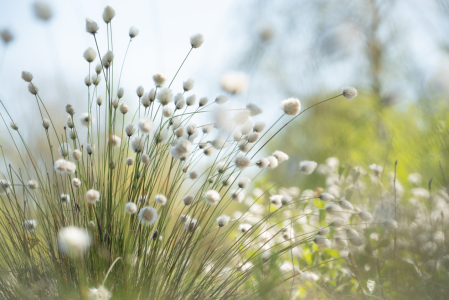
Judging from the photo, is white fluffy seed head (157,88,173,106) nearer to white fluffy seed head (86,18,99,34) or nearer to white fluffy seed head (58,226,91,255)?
white fluffy seed head (86,18,99,34)

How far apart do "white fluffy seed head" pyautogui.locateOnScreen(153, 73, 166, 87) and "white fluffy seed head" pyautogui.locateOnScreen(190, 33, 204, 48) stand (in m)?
0.11

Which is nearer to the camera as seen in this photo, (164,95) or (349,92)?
(349,92)

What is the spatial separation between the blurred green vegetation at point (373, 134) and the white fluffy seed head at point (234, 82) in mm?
131

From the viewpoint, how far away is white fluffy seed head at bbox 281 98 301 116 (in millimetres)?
615

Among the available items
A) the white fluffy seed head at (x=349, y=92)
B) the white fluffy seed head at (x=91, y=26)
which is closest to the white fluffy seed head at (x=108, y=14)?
the white fluffy seed head at (x=91, y=26)

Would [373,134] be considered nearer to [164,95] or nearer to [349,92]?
[349,92]

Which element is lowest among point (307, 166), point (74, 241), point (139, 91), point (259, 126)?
point (74, 241)

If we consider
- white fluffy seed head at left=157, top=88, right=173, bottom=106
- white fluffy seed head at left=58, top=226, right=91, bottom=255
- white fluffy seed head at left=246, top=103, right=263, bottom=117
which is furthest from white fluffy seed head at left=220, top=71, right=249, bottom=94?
white fluffy seed head at left=58, top=226, right=91, bottom=255

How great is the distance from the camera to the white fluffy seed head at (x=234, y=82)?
2.04 ft

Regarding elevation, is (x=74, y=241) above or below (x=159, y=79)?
below

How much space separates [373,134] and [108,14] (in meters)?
0.60

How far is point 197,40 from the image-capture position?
72cm

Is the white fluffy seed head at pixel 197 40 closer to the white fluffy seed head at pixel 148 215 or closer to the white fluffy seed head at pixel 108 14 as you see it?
the white fluffy seed head at pixel 108 14

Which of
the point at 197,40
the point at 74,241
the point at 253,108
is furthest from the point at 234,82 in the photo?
the point at 74,241
